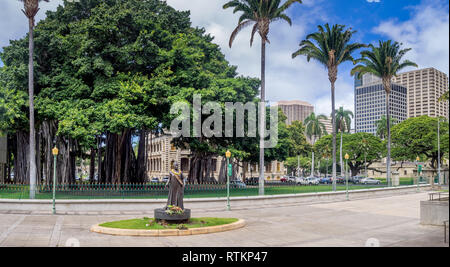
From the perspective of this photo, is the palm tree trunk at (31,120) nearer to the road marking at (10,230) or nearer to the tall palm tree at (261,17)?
the road marking at (10,230)

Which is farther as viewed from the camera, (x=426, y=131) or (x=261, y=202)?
(x=426, y=131)

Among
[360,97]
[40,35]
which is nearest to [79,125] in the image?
[40,35]

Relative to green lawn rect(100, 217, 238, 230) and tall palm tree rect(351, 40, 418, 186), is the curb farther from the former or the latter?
tall palm tree rect(351, 40, 418, 186)

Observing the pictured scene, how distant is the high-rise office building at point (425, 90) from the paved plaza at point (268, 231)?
171 meters

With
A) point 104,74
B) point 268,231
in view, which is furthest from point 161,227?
point 104,74

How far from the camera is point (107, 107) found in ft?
83.1

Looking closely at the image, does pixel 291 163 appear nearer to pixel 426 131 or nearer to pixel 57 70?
pixel 426 131

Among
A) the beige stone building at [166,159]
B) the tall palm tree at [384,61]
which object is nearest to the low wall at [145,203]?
the tall palm tree at [384,61]

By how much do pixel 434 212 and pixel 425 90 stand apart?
605 feet

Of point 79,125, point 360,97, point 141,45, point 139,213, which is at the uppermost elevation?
point 360,97

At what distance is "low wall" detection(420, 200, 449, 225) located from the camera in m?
14.9

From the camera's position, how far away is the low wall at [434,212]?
14.9 m
